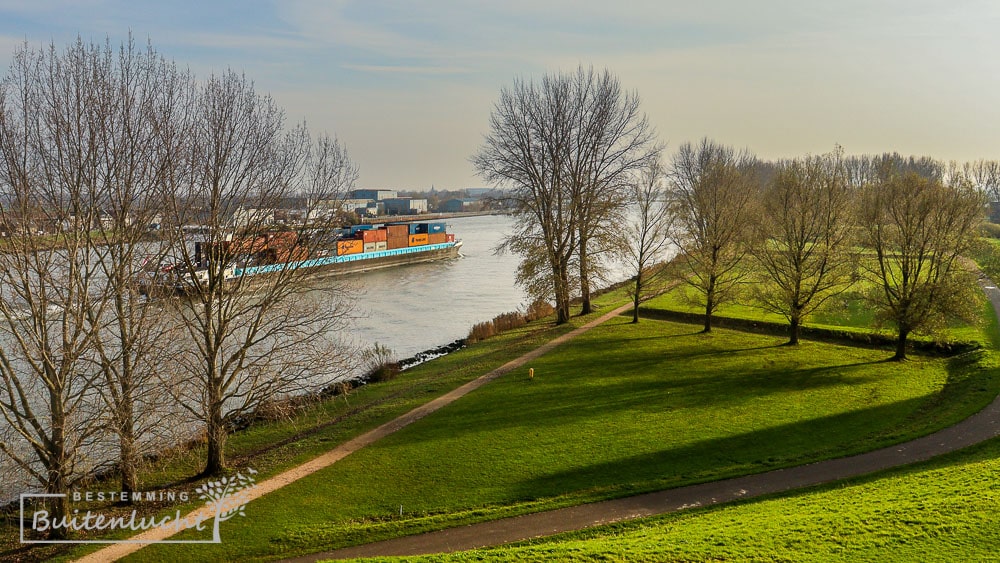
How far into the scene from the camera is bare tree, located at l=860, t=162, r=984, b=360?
2156cm

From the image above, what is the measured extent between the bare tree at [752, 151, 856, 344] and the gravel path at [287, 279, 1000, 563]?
9.93m

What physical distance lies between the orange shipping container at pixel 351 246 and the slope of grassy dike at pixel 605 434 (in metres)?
35.8

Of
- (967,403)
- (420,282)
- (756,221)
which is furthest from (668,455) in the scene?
(420,282)

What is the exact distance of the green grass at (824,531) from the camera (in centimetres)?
856

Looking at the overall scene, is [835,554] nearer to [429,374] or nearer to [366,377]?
[429,374]

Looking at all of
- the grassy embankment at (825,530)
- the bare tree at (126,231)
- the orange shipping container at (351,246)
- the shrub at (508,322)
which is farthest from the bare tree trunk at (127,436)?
the orange shipping container at (351,246)

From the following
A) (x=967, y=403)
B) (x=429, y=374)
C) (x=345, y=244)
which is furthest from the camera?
(x=345, y=244)

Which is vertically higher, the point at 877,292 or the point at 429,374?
the point at 877,292

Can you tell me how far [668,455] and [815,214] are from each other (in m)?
14.7

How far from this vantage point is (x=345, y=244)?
2226 inches

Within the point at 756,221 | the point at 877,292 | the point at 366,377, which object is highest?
the point at 756,221

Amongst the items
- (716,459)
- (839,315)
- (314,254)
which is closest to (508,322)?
(839,315)

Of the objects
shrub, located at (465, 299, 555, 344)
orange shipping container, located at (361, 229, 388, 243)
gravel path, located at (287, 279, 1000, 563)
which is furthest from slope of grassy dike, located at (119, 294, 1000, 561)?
orange shipping container, located at (361, 229, 388, 243)

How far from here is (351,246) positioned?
58.5 m
